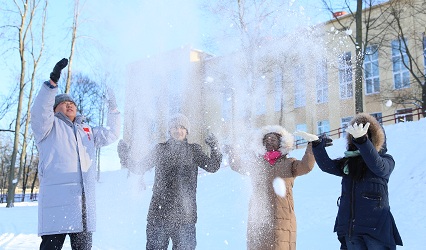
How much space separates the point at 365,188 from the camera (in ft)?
11.3

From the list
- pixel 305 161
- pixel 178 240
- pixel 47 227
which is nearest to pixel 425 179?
pixel 305 161

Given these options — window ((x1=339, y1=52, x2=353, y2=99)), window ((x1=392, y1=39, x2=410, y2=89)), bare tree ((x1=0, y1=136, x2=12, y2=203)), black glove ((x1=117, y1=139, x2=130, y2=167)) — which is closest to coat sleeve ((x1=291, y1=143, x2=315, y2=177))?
black glove ((x1=117, y1=139, x2=130, y2=167))

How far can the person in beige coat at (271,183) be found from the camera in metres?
3.86

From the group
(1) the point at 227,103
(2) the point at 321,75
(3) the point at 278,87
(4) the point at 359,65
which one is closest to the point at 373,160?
(1) the point at 227,103

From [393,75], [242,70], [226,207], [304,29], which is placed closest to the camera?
[226,207]

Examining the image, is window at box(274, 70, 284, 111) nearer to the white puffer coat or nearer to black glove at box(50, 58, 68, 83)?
the white puffer coat

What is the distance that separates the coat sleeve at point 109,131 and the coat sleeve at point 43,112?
23.2 inches

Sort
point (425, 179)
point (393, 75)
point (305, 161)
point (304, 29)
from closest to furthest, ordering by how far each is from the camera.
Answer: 1. point (305, 161)
2. point (425, 179)
3. point (304, 29)
4. point (393, 75)

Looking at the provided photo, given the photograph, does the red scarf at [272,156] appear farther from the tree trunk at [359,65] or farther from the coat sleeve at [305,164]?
the tree trunk at [359,65]

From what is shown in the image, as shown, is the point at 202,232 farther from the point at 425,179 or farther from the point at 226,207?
the point at 425,179

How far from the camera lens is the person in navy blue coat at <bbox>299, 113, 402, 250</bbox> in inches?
129

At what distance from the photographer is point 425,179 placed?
903 cm

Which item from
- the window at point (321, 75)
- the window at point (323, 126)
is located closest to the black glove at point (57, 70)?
the window at point (321, 75)

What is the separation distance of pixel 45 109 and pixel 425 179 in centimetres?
831
